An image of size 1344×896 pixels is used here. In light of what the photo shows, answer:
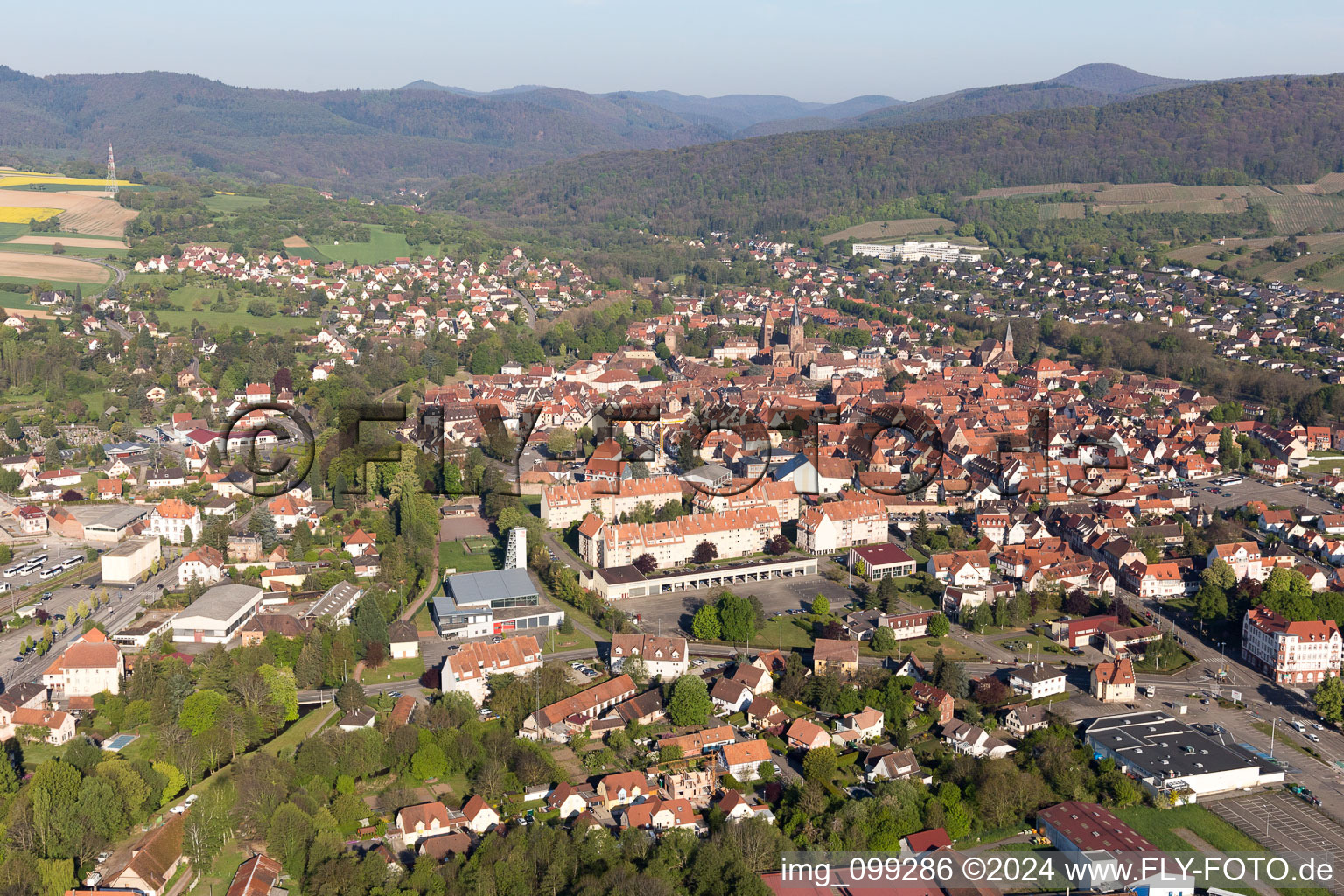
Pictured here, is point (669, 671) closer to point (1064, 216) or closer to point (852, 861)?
point (852, 861)

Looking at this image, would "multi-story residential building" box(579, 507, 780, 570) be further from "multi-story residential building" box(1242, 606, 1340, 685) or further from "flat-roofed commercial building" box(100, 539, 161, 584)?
"multi-story residential building" box(1242, 606, 1340, 685)

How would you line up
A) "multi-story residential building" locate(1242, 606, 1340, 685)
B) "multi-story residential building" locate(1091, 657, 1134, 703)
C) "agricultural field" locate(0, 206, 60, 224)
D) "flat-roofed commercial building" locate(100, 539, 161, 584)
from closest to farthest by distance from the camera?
"multi-story residential building" locate(1091, 657, 1134, 703) < "multi-story residential building" locate(1242, 606, 1340, 685) < "flat-roofed commercial building" locate(100, 539, 161, 584) < "agricultural field" locate(0, 206, 60, 224)

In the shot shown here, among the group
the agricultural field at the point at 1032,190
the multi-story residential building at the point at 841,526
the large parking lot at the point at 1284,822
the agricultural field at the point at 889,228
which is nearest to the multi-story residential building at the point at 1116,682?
the large parking lot at the point at 1284,822

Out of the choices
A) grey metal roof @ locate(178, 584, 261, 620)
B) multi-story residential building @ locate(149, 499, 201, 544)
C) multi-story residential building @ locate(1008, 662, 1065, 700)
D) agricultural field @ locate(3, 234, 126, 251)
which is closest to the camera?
multi-story residential building @ locate(1008, 662, 1065, 700)

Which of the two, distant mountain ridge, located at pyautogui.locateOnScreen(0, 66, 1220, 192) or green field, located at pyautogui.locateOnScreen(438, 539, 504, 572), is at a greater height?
distant mountain ridge, located at pyautogui.locateOnScreen(0, 66, 1220, 192)

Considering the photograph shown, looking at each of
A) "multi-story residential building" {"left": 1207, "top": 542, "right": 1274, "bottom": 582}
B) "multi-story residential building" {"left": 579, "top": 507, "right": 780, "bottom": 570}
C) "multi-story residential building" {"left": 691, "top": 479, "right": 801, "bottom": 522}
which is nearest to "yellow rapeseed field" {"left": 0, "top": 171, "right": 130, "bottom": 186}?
"multi-story residential building" {"left": 691, "top": 479, "right": 801, "bottom": 522}

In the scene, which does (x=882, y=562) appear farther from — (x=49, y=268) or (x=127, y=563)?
(x=49, y=268)

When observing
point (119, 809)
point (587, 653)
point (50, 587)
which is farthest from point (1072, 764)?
point (50, 587)

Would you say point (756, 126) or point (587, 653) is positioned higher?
point (756, 126)
